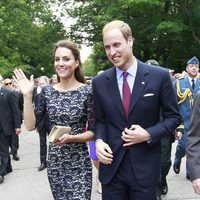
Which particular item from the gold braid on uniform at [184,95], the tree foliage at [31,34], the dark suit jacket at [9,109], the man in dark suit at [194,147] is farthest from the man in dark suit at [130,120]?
the tree foliage at [31,34]

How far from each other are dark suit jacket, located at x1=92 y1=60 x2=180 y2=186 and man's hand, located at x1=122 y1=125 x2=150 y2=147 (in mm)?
59

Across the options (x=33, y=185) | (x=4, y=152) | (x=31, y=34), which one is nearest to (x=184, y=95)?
(x=33, y=185)

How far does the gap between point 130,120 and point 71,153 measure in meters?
0.83

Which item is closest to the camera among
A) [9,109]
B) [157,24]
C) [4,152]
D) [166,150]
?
[166,150]

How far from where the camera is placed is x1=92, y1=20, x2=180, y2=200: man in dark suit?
3168 millimetres

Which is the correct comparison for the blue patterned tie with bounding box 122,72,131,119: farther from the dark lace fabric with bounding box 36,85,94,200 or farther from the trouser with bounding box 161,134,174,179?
the trouser with bounding box 161,134,174,179

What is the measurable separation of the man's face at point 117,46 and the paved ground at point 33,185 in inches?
146

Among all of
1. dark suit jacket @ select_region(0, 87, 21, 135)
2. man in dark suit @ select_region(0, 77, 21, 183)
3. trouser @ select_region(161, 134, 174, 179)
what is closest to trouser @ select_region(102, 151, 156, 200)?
trouser @ select_region(161, 134, 174, 179)

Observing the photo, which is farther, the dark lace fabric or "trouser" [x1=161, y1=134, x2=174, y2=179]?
"trouser" [x1=161, y1=134, x2=174, y2=179]

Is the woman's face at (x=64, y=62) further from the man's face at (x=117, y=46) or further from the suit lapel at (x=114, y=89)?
the man's face at (x=117, y=46)

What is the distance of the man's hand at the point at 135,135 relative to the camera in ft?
10.2

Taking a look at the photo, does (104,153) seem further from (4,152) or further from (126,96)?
(4,152)

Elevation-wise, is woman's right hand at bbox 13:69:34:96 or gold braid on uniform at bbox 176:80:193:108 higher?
woman's right hand at bbox 13:69:34:96

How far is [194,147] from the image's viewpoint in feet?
10.4
